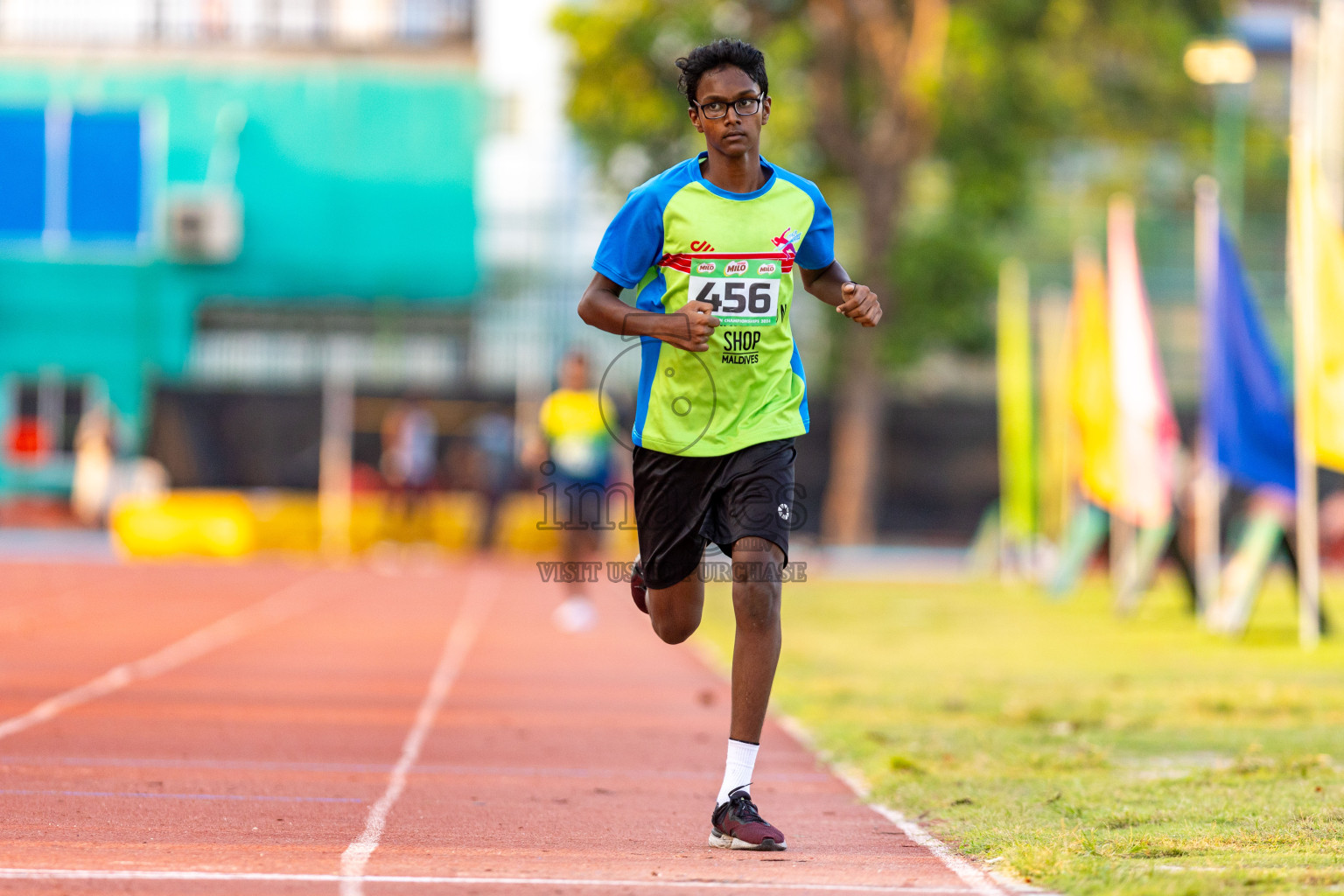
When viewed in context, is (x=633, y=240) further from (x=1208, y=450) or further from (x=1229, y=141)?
(x=1229, y=141)

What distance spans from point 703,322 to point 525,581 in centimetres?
1471

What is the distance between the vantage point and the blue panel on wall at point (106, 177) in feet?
104

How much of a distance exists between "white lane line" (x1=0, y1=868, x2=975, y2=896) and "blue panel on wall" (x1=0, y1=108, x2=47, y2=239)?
2884cm

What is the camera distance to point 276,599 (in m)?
16.1

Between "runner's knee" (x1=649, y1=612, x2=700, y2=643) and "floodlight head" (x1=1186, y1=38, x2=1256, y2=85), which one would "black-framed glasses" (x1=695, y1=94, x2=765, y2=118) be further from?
"floodlight head" (x1=1186, y1=38, x2=1256, y2=85)

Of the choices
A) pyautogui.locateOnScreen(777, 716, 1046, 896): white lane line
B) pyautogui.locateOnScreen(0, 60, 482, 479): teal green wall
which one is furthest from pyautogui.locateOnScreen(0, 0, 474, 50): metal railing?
pyautogui.locateOnScreen(777, 716, 1046, 896): white lane line

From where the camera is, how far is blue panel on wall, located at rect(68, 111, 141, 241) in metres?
31.7

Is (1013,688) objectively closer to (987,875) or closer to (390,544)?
(987,875)

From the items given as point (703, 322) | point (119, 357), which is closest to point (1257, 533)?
point (703, 322)

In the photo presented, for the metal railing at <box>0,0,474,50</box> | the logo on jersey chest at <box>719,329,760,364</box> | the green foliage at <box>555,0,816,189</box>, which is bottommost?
the logo on jersey chest at <box>719,329,760,364</box>

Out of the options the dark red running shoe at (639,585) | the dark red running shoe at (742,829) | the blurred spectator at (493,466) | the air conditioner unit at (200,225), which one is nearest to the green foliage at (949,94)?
the blurred spectator at (493,466)

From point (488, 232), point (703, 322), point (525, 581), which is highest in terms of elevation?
point (488, 232)

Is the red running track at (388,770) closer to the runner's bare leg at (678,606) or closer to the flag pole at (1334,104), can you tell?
the runner's bare leg at (678,606)

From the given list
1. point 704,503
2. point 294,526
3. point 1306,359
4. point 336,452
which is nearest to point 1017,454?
point 1306,359
